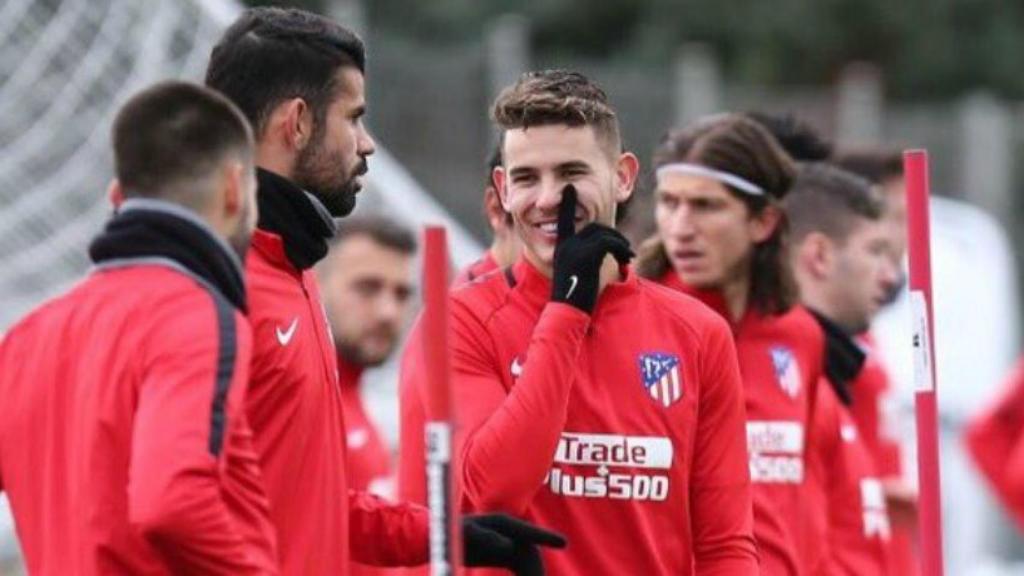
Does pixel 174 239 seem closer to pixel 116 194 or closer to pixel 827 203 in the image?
pixel 116 194

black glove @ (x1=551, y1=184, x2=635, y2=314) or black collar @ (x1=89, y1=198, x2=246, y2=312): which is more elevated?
black glove @ (x1=551, y1=184, x2=635, y2=314)

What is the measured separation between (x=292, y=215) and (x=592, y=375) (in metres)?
0.78

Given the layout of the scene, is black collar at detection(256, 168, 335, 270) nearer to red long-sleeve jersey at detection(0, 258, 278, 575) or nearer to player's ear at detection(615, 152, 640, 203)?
red long-sleeve jersey at detection(0, 258, 278, 575)

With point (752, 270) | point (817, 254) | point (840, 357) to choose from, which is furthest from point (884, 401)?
point (752, 270)

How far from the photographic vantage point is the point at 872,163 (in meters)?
10.9

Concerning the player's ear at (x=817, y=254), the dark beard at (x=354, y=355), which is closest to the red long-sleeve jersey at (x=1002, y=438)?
the player's ear at (x=817, y=254)

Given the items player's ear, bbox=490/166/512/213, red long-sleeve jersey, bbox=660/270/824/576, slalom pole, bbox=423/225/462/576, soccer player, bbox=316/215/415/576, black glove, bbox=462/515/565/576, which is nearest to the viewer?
slalom pole, bbox=423/225/462/576

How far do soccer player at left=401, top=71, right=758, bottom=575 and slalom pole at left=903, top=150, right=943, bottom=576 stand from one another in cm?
39

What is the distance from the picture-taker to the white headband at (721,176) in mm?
8133

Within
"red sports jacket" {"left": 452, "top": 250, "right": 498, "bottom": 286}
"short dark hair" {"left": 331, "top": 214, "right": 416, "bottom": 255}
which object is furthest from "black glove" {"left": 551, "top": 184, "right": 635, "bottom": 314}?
"short dark hair" {"left": 331, "top": 214, "right": 416, "bottom": 255}

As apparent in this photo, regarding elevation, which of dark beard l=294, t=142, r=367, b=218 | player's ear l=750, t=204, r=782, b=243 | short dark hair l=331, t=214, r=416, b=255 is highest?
short dark hair l=331, t=214, r=416, b=255

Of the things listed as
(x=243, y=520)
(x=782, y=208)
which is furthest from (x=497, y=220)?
(x=243, y=520)

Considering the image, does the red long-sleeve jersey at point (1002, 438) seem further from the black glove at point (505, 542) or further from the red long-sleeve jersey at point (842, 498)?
the black glove at point (505, 542)

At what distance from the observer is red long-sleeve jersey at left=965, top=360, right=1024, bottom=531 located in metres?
9.02
